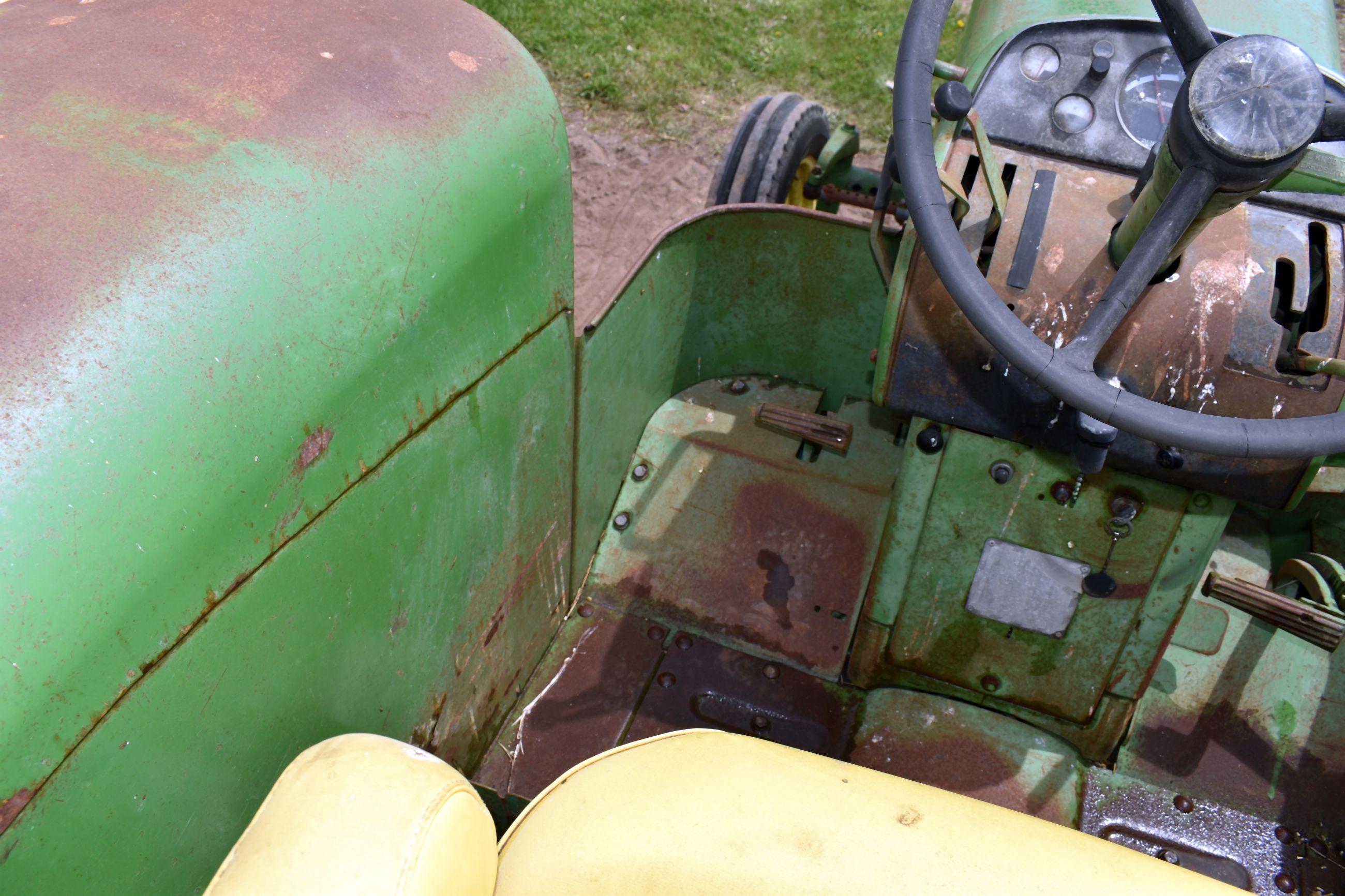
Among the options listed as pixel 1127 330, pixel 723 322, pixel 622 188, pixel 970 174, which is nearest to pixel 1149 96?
pixel 970 174

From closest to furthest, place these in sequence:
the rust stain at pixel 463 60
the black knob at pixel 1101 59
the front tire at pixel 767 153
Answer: the rust stain at pixel 463 60, the black knob at pixel 1101 59, the front tire at pixel 767 153

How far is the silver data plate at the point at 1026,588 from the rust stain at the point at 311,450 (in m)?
1.06

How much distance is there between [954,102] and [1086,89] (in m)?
0.46

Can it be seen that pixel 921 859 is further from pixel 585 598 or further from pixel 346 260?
pixel 585 598

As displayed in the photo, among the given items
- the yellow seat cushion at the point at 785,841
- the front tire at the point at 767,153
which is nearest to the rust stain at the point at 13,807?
the yellow seat cushion at the point at 785,841

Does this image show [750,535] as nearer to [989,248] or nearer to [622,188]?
[989,248]

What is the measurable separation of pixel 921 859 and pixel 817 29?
454 centimetres

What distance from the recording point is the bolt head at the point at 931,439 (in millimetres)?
1496

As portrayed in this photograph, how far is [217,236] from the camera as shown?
887 mm

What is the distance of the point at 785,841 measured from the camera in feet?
3.06

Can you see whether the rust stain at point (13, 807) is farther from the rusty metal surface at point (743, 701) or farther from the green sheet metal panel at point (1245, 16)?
the green sheet metal panel at point (1245, 16)

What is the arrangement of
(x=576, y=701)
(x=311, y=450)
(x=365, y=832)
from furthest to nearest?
(x=576, y=701) < (x=311, y=450) < (x=365, y=832)

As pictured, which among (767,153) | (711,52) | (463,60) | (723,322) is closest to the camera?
(463,60)

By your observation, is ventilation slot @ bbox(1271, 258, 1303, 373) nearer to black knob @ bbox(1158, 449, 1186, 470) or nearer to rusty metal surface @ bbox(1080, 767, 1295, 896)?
black knob @ bbox(1158, 449, 1186, 470)
